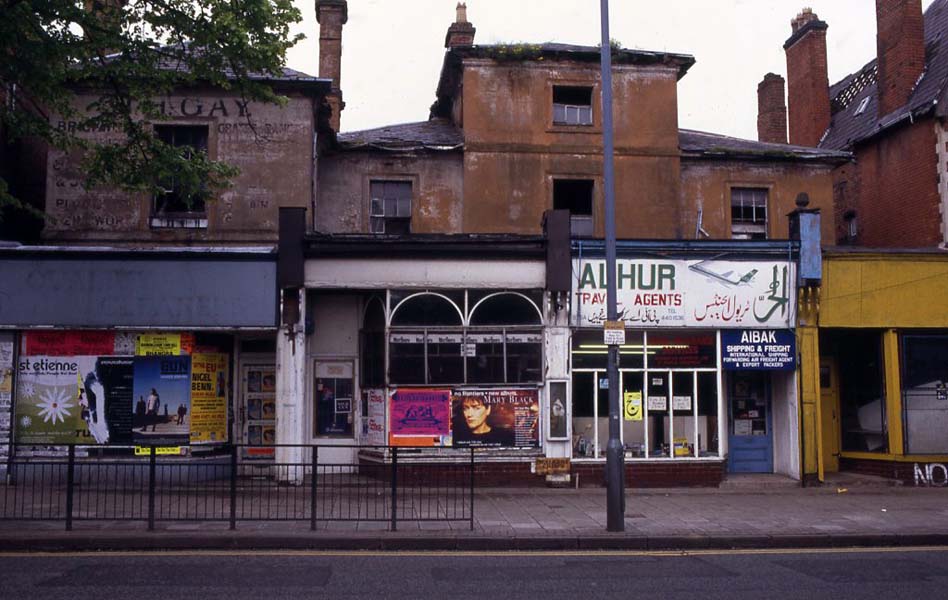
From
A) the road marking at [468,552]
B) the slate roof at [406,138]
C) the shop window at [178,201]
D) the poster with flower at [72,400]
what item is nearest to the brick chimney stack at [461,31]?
the slate roof at [406,138]

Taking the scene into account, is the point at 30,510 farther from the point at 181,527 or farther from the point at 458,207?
the point at 458,207

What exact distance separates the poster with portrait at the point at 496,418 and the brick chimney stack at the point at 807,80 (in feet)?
52.4

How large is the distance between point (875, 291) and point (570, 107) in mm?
7981

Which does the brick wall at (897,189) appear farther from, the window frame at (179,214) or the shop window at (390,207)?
the window frame at (179,214)

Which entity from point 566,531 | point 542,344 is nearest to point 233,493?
point 566,531

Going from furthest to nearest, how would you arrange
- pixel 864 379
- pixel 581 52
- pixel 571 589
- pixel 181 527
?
pixel 581 52, pixel 864 379, pixel 181 527, pixel 571 589

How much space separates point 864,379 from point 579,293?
683 cm

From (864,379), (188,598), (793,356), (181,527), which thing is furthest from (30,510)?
(864,379)

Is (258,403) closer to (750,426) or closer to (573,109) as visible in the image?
(573,109)

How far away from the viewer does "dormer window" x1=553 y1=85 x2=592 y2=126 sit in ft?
69.1

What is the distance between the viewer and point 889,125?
22.6 metres

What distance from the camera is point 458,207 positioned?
20734 mm

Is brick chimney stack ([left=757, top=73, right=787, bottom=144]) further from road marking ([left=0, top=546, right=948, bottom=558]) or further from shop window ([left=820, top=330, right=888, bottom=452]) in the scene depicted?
road marking ([left=0, top=546, right=948, bottom=558])

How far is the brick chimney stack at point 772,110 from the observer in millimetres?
27750
